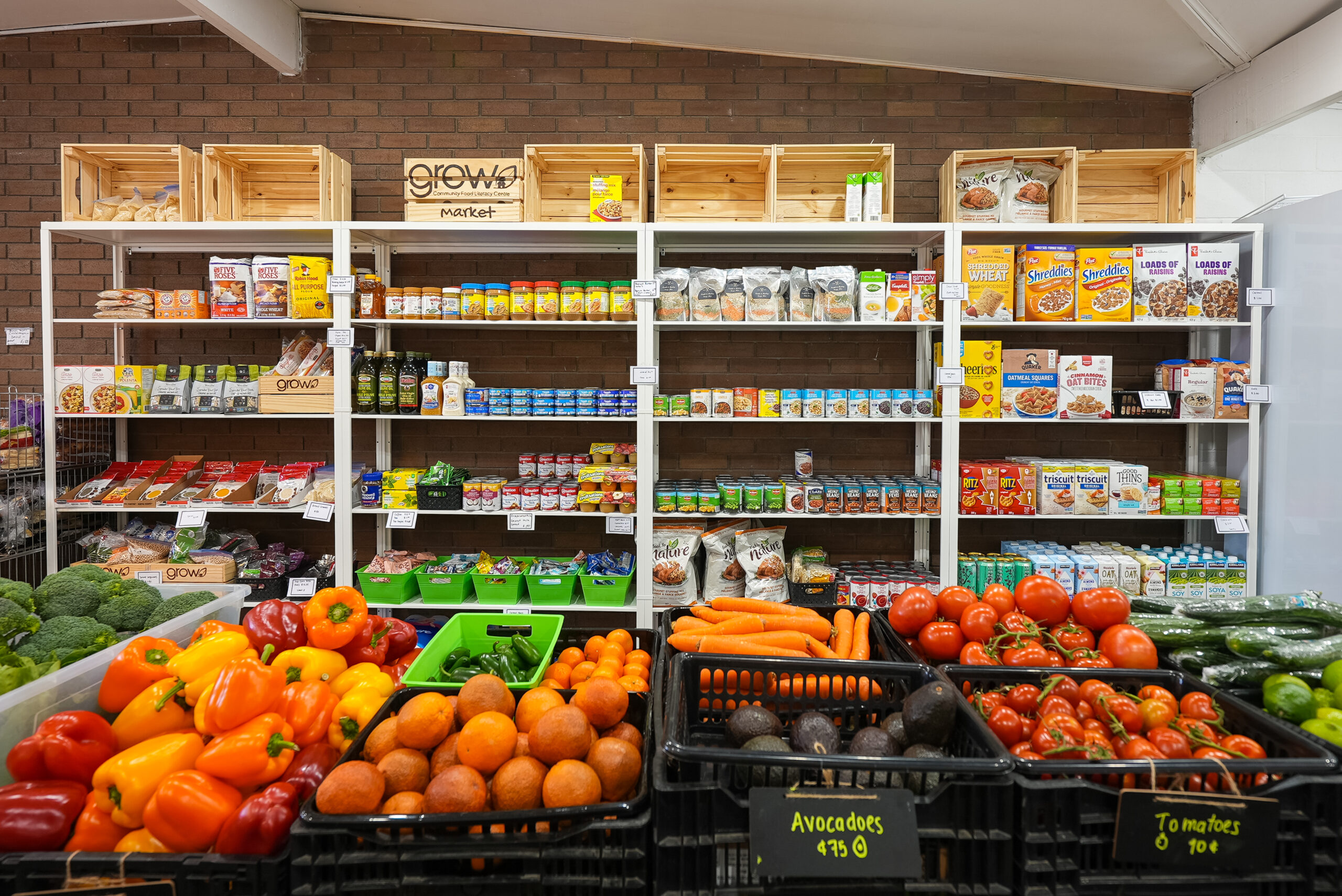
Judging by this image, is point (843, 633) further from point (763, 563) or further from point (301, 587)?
point (301, 587)

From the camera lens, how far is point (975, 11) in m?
3.52

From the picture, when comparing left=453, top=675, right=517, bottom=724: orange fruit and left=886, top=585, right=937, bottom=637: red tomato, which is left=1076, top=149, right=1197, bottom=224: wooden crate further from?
left=453, top=675, right=517, bottom=724: orange fruit

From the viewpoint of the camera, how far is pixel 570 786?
121 cm

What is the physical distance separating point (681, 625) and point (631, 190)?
2923 millimetres

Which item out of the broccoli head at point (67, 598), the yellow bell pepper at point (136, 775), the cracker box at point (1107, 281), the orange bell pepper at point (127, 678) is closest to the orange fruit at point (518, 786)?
the yellow bell pepper at point (136, 775)

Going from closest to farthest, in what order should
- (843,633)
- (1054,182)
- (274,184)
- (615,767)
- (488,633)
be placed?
(615,767) < (843,633) < (488,633) < (1054,182) < (274,184)

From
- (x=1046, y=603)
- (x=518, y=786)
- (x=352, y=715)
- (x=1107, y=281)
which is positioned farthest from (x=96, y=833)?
(x=1107, y=281)

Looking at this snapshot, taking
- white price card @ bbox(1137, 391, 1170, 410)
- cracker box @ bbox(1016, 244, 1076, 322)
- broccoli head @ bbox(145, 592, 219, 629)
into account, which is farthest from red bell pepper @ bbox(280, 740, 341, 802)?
white price card @ bbox(1137, 391, 1170, 410)

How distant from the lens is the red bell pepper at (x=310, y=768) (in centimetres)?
134

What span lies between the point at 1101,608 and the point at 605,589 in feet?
7.69

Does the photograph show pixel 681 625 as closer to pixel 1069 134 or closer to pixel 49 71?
pixel 1069 134

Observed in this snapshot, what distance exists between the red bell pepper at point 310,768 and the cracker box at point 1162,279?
12.6 ft

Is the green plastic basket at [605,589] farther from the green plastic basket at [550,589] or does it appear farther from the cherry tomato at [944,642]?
the cherry tomato at [944,642]

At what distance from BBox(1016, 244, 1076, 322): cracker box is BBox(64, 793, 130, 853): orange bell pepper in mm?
3778
